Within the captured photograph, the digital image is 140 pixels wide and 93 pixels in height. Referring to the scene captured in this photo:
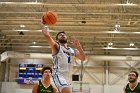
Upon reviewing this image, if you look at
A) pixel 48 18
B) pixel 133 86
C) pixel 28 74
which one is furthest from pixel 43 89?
pixel 28 74

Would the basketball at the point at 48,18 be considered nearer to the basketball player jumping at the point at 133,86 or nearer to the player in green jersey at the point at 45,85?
the player in green jersey at the point at 45,85

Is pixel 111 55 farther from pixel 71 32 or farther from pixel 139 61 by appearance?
pixel 71 32

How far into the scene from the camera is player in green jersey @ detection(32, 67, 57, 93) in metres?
5.83

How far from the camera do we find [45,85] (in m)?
5.92

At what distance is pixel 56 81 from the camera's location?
524 centimetres

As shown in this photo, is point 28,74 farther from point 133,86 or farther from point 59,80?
point 59,80

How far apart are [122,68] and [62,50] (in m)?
17.0

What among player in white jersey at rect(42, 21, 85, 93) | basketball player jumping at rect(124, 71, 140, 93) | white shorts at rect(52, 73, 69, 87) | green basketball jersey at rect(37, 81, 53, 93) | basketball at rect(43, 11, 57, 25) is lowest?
basketball player jumping at rect(124, 71, 140, 93)

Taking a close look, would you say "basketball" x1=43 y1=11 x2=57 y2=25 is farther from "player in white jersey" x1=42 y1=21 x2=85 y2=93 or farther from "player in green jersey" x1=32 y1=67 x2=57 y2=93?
"player in green jersey" x1=32 y1=67 x2=57 y2=93

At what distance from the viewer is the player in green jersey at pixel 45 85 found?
583 cm

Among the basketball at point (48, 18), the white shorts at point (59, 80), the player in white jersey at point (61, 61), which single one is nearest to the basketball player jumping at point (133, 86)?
the player in white jersey at point (61, 61)

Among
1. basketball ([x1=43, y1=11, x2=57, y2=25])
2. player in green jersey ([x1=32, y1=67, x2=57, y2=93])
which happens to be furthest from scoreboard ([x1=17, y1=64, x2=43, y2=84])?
basketball ([x1=43, y1=11, x2=57, y2=25])

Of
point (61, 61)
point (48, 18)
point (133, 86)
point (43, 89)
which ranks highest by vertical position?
point (48, 18)

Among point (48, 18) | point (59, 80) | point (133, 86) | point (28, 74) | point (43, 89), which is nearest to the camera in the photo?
point (59, 80)
